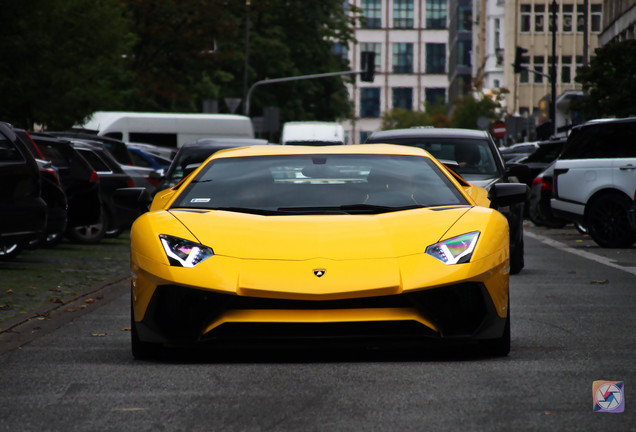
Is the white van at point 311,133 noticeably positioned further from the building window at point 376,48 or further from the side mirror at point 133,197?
the building window at point 376,48

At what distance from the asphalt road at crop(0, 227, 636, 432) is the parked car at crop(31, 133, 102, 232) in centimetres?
910

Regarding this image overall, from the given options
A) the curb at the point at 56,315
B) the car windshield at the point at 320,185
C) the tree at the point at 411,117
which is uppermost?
the car windshield at the point at 320,185

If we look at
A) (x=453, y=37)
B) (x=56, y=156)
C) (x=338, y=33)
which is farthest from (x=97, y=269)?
(x=453, y=37)

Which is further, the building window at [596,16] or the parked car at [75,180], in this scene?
the building window at [596,16]

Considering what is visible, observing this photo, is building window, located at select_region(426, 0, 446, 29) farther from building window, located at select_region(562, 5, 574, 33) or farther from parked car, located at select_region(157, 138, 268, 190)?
parked car, located at select_region(157, 138, 268, 190)

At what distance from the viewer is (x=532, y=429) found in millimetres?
5777

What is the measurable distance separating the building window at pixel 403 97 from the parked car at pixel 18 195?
155 metres

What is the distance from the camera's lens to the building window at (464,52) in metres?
141

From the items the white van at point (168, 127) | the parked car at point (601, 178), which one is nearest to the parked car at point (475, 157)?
the parked car at point (601, 178)

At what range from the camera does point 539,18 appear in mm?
100000

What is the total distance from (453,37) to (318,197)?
140236mm

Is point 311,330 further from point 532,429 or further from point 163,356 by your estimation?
point 532,429

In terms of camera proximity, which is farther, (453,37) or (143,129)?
(453,37)

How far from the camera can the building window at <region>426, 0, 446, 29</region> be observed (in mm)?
168000
